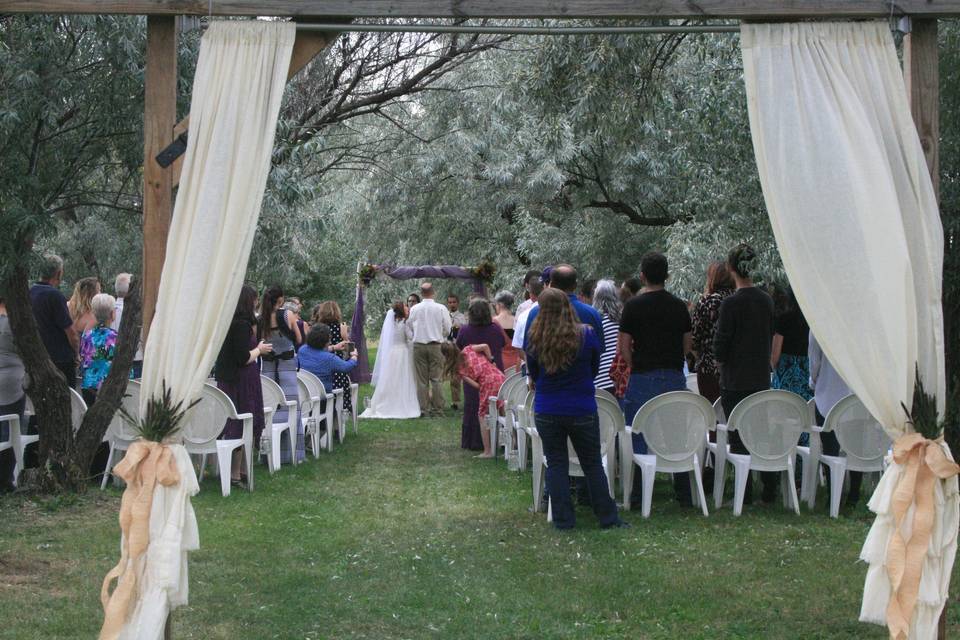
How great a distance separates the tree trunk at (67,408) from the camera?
9.69 m

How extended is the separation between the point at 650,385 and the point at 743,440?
2.79 feet

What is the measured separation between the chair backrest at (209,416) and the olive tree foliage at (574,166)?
4365mm

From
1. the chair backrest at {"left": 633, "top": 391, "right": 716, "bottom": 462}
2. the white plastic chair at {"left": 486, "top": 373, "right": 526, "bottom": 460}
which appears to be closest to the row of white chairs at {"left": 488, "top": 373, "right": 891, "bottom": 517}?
the chair backrest at {"left": 633, "top": 391, "right": 716, "bottom": 462}

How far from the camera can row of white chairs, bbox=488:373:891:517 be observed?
29.7ft

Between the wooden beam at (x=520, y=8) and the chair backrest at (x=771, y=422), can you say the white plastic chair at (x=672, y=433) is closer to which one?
the chair backrest at (x=771, y=422)

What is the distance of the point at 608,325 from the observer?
34.1ft

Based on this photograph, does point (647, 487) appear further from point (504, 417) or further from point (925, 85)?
point (925, 85)

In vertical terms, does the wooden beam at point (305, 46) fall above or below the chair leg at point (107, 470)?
above

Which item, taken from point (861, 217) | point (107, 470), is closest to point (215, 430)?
point (107, 470)

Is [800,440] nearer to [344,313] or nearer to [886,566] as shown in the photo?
[886,566]

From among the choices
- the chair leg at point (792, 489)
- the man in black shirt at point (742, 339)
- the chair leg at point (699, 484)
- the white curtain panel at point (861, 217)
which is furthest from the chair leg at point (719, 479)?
the white curtain panel at point (861, 217)

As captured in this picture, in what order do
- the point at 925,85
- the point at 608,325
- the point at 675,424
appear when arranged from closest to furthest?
the point at 925,85
the point at 675,424
the point at 608,325

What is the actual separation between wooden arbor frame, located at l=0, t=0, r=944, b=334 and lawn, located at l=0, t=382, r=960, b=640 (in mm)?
1949

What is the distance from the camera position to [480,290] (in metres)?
21.7
